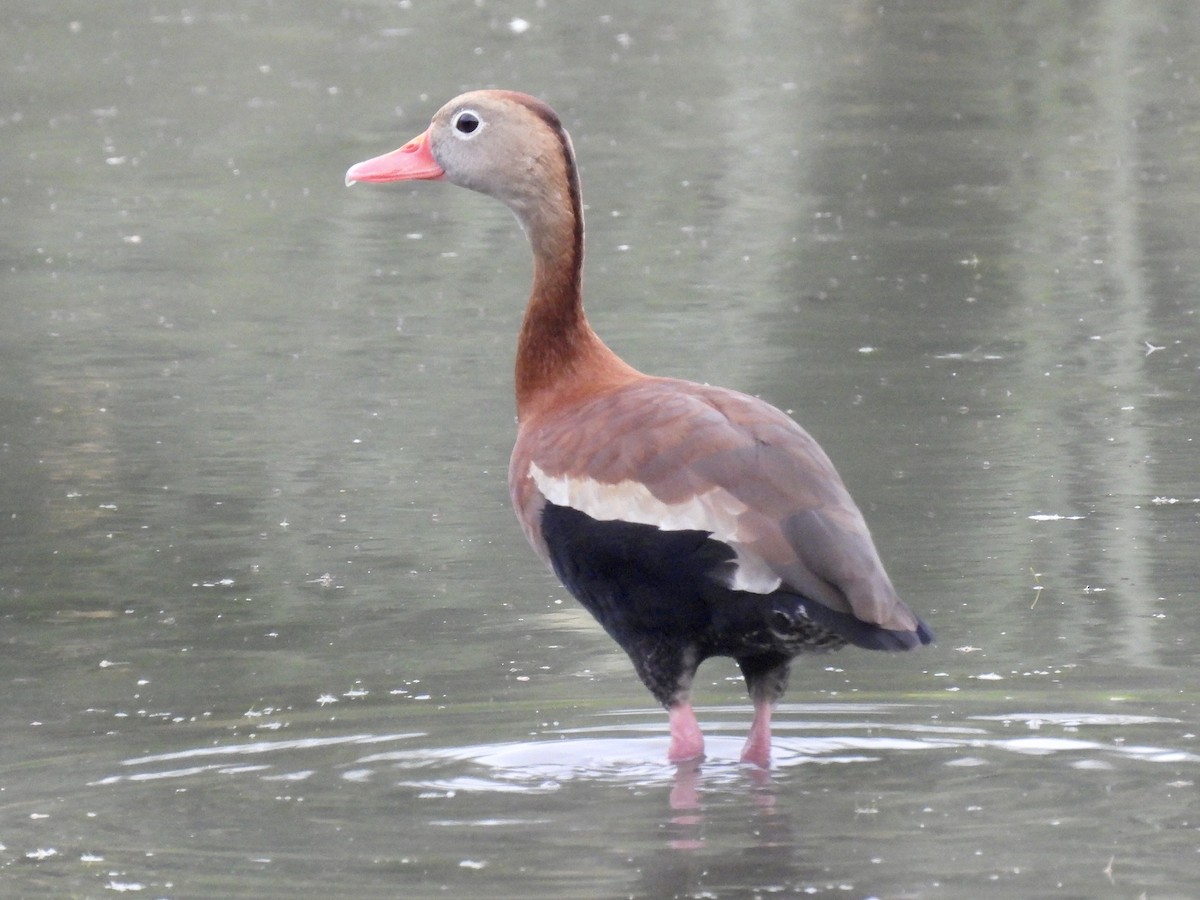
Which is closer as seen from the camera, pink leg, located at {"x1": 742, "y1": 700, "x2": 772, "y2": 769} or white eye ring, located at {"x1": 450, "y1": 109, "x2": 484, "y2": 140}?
pink leg, located at {"x1": 742, "y1": 700, "x2": 772, "y2": 769}

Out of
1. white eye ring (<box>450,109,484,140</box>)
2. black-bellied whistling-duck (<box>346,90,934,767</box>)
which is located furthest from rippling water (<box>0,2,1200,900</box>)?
white eye ring (<box>450,109,484,140</box>)

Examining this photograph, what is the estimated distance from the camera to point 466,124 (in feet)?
22.7

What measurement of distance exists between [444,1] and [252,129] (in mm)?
8731

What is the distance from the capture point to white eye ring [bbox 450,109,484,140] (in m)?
6.88

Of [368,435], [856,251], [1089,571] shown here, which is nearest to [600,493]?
[1089,571]

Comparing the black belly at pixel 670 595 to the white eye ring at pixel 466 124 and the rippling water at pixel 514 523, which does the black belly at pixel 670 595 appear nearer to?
the rippling water at pixel 514 523

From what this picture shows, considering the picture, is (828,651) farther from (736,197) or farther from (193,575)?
(736,197)

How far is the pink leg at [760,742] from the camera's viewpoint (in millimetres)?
5887

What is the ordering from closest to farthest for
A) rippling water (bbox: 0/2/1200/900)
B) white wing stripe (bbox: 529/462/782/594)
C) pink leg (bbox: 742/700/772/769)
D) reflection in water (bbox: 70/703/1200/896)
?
reflection in water (bbox: 70/703/1200/896), rippling water (bbox: 0/2/1200/900), white wing stripe (bbox: 529/462/782/594), pink leg (bbox: 742/700/772/769)

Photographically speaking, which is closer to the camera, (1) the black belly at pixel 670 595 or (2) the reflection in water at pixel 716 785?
(2) the reflection in water at pixel 716 785

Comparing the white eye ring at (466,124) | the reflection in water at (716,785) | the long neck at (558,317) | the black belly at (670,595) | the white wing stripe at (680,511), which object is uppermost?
the white eye ring at (466,124)

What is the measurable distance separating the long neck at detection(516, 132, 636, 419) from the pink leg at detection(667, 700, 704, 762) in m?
1.01

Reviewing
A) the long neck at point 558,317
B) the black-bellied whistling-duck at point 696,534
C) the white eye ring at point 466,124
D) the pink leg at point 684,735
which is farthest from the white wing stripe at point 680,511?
the white eye ring at point 466,124

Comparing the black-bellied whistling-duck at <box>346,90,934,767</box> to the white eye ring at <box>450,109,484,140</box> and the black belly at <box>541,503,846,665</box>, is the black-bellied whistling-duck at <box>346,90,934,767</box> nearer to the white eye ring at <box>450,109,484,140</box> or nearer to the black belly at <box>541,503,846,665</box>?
the black belly at <box>541,503,846,665</box>
